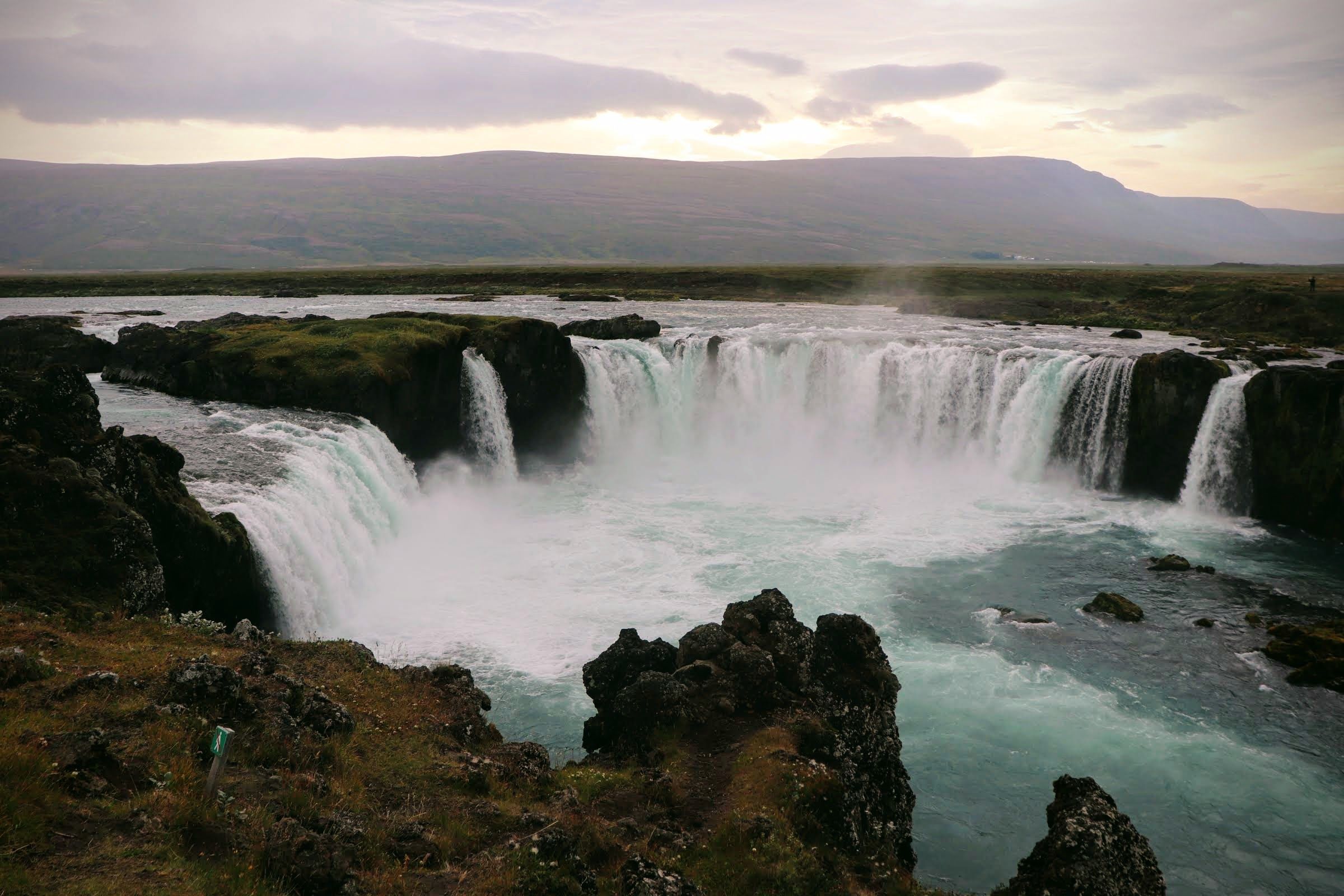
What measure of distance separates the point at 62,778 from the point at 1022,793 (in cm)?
1843

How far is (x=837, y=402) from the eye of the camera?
5225 centimetres

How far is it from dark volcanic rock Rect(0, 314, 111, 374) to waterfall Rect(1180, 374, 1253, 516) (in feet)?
191

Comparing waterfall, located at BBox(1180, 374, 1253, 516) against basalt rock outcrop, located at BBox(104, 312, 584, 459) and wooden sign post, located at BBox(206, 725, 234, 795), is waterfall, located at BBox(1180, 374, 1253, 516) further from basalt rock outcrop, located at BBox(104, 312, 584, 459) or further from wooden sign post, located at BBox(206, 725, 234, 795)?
wooden sign post, located at BBox(206, 725, 234, 795)

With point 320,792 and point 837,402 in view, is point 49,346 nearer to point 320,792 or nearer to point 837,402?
point 837,402

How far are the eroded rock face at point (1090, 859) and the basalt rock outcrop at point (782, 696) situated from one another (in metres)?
2.51

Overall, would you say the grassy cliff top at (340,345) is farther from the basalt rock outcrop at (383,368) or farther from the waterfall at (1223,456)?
the waterfall at (1223,456)

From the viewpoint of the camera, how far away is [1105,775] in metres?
19.8

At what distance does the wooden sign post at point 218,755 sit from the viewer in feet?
31.9

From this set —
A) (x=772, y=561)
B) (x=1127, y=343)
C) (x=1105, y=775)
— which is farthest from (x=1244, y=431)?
(x=1105, y=775)

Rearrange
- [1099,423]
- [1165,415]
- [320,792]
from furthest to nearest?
1. [1099,423]
2. [1165,415]
3. [320,792]

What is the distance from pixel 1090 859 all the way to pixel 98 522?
2001 cm

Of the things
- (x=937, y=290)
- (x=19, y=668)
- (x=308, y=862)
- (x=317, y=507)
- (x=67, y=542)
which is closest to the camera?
(x=308, y=862)

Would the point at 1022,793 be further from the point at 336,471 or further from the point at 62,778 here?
the point at 336,471

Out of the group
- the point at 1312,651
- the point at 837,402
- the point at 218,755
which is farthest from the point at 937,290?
the point at 218,755
